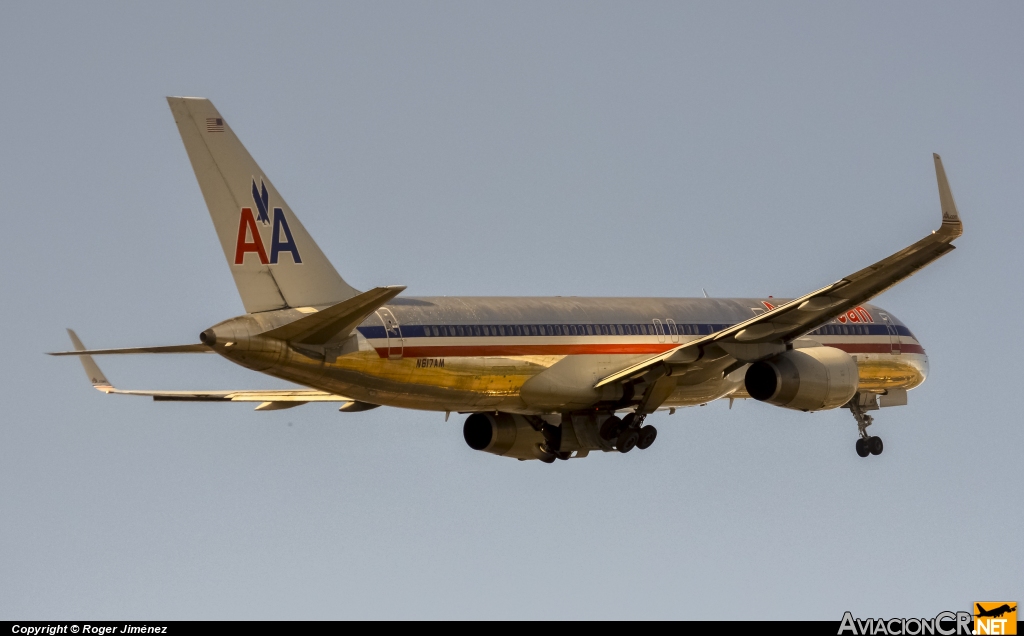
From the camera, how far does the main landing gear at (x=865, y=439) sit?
5219 centimetres

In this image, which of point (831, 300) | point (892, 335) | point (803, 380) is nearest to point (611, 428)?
point (803, 380)

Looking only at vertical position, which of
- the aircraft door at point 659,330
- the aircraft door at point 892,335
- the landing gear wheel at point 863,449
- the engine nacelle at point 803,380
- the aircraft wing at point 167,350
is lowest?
the aircraft wing at point 167,350

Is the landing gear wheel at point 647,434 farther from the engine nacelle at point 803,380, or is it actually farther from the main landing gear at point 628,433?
the engine nacelle at point 803,380

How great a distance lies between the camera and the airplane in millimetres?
39094

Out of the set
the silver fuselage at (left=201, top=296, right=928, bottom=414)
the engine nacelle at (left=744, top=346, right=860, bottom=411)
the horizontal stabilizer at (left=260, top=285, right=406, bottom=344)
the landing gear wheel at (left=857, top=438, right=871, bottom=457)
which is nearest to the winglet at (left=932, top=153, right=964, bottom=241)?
the engine nacelle at (left=744, top=346, right=860, bottom=411)

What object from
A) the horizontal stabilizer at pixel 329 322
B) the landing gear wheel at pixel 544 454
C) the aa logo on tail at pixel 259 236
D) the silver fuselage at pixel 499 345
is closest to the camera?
the horizontal stabilizer at pixel 329 322

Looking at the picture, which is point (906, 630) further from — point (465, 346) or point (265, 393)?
point (265, 393)

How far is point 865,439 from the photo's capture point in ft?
171

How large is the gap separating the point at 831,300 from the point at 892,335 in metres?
10.9

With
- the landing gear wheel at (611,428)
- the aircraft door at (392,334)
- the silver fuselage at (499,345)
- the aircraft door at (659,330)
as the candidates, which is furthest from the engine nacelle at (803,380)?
the aircraft door at (392,334)

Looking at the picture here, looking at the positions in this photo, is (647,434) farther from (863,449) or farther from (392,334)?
(863,449)

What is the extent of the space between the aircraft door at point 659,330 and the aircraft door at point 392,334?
9.21m

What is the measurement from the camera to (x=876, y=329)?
5188cm

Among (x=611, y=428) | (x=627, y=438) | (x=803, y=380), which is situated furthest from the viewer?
(x=611, y=428)
